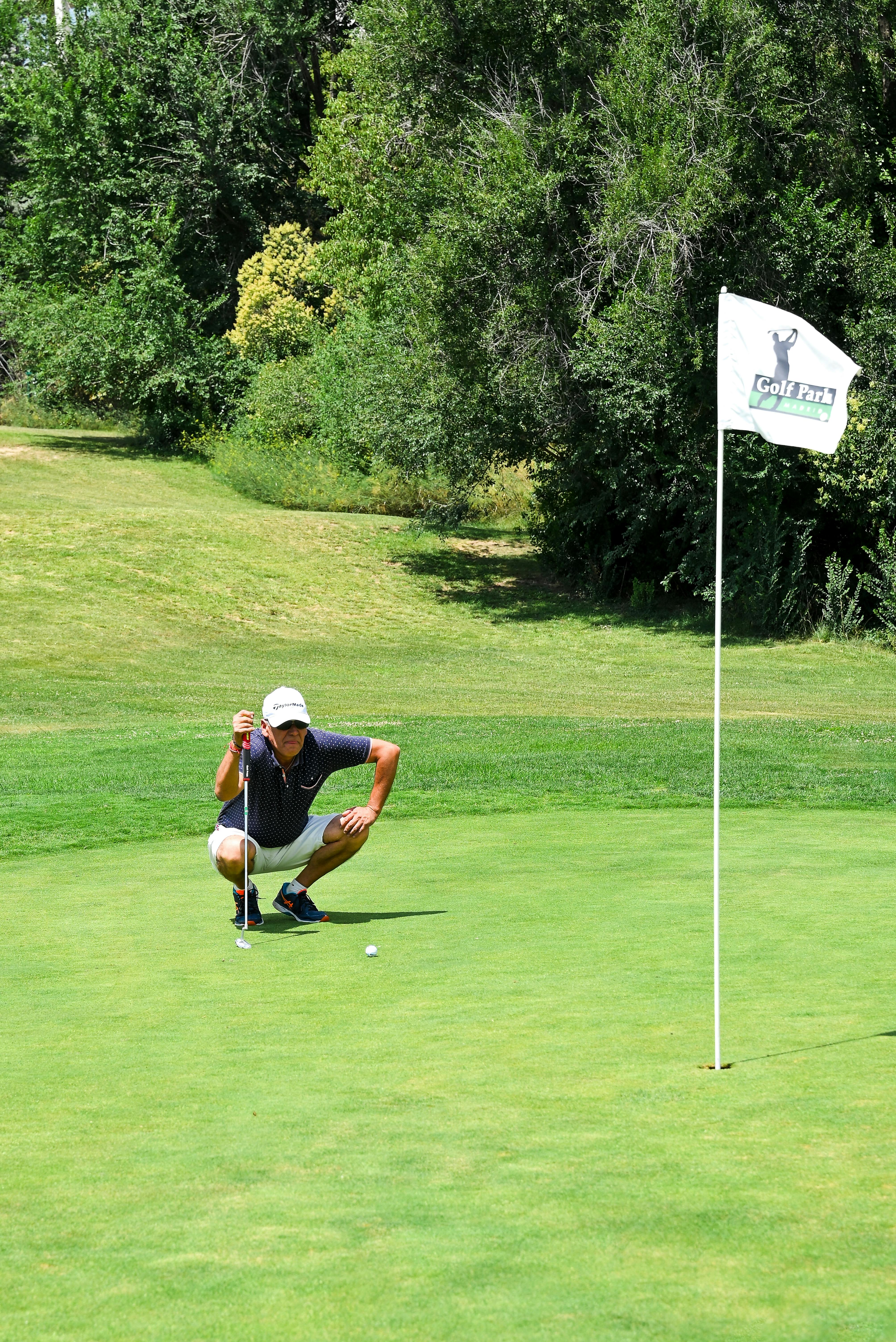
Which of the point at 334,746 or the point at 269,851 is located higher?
the point at 334,746

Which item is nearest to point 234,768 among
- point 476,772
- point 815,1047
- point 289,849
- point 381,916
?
point 289,849

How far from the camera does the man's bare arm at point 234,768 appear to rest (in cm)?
847

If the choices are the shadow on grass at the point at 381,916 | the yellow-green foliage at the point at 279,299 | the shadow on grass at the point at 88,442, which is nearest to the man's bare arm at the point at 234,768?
the shadow on grass at the point at 381,916

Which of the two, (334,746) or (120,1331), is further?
(334,746)

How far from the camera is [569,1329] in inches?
135

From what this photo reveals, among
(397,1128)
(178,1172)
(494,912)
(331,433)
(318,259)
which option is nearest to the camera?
(178,1172)

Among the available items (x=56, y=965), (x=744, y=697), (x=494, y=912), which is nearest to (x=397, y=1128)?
(x=56, y=965)

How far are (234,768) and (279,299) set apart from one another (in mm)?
43185

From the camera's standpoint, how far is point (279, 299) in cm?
5009

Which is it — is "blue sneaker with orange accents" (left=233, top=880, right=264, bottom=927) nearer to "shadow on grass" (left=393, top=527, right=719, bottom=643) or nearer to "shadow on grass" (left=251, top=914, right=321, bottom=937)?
"shadow on grass" (left=251, top=914, right=321, bottom=937)

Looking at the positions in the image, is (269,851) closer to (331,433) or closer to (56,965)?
(56,965)

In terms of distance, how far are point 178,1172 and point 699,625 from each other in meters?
32.6

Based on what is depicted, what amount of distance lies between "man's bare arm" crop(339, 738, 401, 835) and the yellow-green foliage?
41592 millimetres

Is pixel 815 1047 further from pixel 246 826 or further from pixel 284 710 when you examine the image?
pixel 246 826
